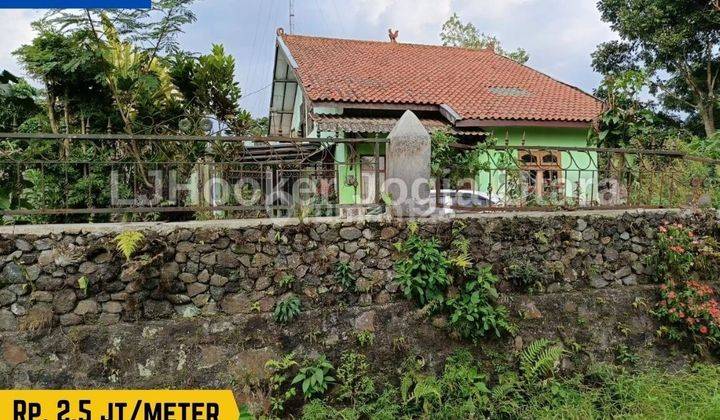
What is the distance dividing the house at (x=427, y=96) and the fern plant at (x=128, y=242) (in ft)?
12.5

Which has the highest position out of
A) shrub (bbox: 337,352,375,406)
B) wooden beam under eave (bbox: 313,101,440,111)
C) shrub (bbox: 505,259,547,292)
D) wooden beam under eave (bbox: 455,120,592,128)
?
wooden beam under eave (bbox: 313,101,440,111)

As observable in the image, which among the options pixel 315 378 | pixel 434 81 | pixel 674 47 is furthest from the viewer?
pixel 674 47

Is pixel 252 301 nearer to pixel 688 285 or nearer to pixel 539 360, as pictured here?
pixel 539 360

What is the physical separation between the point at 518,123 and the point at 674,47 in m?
9.11

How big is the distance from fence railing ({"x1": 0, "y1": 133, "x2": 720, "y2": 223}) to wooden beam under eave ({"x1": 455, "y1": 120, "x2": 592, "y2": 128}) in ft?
16.1

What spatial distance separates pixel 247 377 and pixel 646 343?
4383 mm

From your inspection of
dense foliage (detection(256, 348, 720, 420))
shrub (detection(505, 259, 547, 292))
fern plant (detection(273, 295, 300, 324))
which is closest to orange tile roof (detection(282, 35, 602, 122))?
shrub (detection(505, 259, 547, 292))

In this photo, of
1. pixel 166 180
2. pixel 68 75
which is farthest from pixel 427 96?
pixel 68 75

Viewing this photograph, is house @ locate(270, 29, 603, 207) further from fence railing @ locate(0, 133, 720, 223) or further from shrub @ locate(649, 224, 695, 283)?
shrub @ locate(649, 224, 695, 283)

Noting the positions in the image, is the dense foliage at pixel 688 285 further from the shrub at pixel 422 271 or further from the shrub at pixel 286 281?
the shrub at pixel 286 281

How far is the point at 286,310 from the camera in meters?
4.54

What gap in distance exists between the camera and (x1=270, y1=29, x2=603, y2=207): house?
34.4 ft

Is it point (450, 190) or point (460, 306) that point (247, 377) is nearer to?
point (460, 306)

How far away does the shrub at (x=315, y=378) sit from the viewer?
14.2 ft
